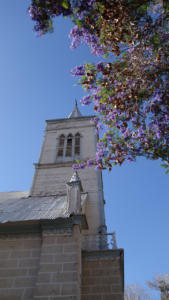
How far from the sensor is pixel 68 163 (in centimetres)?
1995

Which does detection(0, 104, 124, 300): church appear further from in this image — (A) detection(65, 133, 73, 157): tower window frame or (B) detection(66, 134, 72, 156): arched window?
(B) detection(66, 134, 72, 156): arched window

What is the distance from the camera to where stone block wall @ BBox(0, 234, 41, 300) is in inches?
326

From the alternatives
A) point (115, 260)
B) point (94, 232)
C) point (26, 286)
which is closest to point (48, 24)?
point (26, 286)

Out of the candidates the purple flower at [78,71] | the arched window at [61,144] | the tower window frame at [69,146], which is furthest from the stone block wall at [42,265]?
the arched window at [61,144]

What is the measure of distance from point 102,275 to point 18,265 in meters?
3.80

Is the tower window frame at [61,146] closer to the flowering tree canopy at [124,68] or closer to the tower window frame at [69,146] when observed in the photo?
the tower window frame at [69,146]

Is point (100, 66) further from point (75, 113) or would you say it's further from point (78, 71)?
point (75, 113)

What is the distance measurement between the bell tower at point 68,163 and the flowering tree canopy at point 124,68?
8073mm

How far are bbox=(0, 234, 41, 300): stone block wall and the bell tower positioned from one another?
582 cm

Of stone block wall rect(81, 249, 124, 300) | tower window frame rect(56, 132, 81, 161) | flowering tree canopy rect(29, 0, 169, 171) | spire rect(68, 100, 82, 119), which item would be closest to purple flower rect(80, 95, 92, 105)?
flowering tree canopy rect(29, 0, 169, 171)

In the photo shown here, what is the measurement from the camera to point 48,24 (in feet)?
19.9

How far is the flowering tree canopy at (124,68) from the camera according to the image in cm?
604

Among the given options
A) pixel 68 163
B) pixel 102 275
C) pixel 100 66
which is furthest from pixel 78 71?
pixel 68 163

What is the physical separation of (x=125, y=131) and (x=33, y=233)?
5061mm
